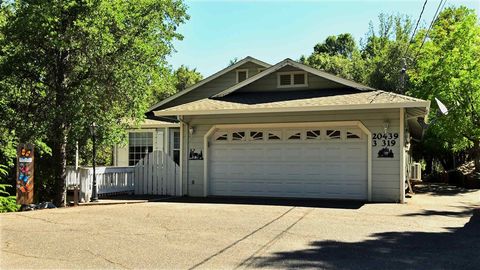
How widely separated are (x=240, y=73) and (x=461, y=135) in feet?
35.1

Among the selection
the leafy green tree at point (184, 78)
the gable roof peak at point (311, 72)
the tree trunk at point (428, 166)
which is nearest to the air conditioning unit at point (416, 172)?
the gable roof peak at point (311, 72)

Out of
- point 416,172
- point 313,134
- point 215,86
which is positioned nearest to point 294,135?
point 313,134

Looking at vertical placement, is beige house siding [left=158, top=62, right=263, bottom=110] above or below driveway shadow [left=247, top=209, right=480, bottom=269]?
above

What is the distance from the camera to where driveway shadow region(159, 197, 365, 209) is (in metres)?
12.7

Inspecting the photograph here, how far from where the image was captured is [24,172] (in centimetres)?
1199

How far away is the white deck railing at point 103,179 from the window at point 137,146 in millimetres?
4740

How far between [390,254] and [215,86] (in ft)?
50.7

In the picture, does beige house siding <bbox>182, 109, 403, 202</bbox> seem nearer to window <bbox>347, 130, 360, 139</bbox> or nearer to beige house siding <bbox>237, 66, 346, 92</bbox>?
window <bbox>347, 130, 360, 139</bbox>

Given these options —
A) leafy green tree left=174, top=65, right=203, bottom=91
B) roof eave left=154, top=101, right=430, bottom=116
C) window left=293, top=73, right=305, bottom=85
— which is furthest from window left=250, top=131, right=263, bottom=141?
leafy green tree left=174, top=65, right=203, bottom=91

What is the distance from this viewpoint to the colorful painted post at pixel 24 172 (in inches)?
472

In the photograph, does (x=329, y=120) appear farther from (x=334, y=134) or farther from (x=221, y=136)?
(x=221, y=136)

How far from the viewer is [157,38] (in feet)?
46.0

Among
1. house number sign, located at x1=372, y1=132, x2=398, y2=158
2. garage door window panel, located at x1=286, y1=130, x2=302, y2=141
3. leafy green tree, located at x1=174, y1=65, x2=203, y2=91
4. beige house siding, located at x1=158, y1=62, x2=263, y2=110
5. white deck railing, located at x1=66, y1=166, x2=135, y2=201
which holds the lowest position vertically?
white deck railing, located at x1=66, y1=166, x2=135, y2=201

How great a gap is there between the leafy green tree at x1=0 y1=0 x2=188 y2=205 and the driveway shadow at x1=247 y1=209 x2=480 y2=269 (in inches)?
320
